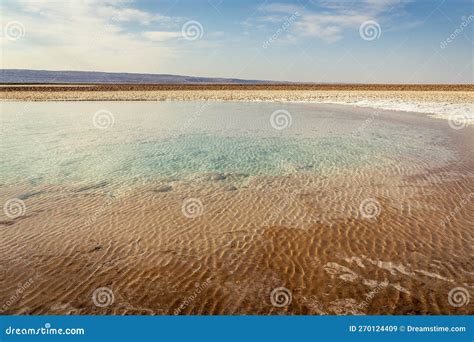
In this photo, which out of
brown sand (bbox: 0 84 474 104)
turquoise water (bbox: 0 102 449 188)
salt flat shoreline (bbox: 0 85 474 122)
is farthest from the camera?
brown sand (bbox: 0 84 474 104)

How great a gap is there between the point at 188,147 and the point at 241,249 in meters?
10.2

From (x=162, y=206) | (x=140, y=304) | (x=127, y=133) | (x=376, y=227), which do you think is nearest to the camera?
(x=140, y=304)

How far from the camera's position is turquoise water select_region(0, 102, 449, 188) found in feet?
43.0

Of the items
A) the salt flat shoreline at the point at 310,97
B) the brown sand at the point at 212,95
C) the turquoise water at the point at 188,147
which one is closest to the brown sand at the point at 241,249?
the turquoise water at the point at 188,147

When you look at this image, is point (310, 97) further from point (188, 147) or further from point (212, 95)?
point (188, 147)

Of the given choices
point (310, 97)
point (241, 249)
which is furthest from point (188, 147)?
point (310, 97)

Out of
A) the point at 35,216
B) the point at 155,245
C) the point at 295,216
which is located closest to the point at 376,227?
the point at 295,216

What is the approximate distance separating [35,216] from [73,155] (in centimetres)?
683

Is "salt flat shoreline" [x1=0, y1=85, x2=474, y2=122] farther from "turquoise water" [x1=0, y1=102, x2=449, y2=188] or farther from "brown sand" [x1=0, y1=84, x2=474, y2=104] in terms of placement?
"turquoise water" [x1=0, y1=102, x2=449, y2=188]

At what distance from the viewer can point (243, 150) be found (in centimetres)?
1630

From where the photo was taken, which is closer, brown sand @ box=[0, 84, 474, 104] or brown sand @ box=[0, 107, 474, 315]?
brown sand @ box=[0, 107, 474, 315]

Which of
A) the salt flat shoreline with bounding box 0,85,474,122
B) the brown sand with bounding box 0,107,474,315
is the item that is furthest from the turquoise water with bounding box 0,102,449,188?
the salt flat shoreline with bounding box 0,85,474,122

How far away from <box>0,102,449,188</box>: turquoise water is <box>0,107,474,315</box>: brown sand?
6.46ft

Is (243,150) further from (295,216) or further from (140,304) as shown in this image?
(140,304)
